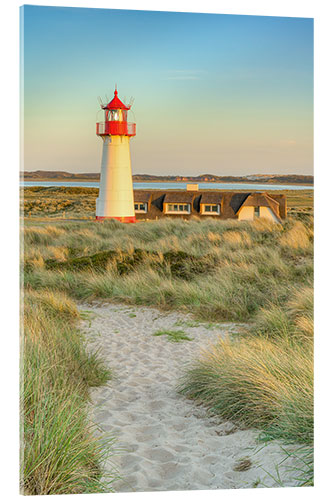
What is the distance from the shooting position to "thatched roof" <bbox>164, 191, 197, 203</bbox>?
20.8 meters

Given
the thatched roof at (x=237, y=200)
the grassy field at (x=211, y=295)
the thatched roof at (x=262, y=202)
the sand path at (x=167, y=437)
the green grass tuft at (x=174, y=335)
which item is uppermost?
the thatched roof at (x=237, y=200)

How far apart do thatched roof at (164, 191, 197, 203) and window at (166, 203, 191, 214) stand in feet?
0.54

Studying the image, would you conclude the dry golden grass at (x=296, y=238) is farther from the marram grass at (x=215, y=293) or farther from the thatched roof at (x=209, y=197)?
the thatched roof at (x=209, y=197)

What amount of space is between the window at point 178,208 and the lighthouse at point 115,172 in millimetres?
9399

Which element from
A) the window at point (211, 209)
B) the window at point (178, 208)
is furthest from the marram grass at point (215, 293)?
the window at point (178, 208)

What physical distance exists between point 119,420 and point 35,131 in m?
2.06

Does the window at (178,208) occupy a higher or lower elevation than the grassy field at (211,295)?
higher

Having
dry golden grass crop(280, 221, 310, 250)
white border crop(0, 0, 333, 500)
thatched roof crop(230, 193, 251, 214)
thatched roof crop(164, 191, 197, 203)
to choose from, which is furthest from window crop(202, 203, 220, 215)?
white border crop(0, 0, 333, 500)

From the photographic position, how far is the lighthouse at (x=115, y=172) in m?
8.29

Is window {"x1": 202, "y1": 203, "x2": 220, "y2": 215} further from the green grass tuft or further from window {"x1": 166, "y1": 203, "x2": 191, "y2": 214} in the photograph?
the green grass tuft
